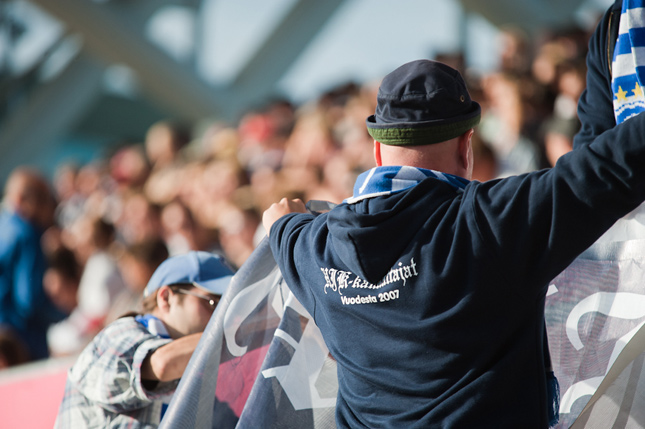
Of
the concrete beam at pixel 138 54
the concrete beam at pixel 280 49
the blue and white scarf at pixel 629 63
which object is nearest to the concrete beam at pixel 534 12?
the concrete beam at pixel 280 49

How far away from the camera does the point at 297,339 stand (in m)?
2.64

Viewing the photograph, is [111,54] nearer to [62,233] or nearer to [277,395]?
[62,233]

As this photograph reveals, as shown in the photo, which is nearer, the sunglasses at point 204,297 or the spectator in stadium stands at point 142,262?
the sunglasses at point 204,297

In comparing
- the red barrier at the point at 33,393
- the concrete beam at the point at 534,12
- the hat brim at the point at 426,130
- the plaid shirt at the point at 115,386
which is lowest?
the red barrier at the point at 33,393

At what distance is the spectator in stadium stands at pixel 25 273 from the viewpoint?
6.49 meters

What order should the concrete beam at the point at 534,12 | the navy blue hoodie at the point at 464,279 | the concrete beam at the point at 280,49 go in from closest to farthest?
the navy blue hoodie at the point at 464,279 → the concrete beam at the point at 534,12 → the concrete beam at the point at 280,49

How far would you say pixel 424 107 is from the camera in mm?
1964

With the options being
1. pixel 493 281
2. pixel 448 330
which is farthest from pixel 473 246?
pixel 448 330

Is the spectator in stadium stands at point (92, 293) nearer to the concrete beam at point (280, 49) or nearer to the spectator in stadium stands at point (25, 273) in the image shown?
the spectator in stadium stands at point (25, 273)

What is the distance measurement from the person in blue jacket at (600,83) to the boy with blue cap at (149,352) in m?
1.45

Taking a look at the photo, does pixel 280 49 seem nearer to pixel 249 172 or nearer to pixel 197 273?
pixel 249 172

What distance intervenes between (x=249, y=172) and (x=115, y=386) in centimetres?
382

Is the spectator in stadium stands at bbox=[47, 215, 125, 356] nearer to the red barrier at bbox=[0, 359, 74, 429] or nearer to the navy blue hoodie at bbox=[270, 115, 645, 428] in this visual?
the red barrier at bbox=[0, 359, 74, 429]

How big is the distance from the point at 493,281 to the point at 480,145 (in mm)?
2744
